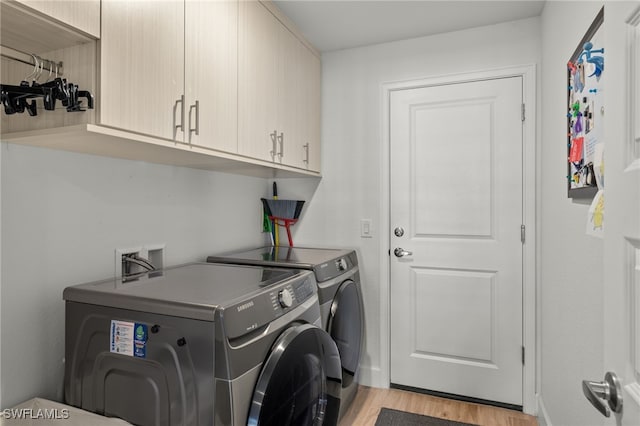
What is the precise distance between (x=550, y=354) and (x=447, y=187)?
106 centimetres

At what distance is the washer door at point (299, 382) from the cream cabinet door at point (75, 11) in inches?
41.7

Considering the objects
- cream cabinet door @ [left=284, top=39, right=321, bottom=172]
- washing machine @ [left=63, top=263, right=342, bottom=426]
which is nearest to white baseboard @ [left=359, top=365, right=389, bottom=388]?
washing machine @ [left=63, top=263, right=342, bottom=426]

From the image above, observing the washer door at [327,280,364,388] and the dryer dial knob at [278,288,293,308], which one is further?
the washer door at [327,280,364,388]

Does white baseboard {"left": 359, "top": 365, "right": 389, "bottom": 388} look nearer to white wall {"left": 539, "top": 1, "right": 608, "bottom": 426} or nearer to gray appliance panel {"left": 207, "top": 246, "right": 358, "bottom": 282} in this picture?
gray appliance panel {"left": 207, "top": 246, "right": 358, "bottom": 282}

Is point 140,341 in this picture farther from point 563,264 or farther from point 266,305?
point 563,264

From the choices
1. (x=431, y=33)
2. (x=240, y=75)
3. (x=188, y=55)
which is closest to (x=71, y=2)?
(x=188, y=55)

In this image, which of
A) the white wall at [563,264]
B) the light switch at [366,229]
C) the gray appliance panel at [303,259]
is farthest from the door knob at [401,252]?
the white wall at [563,264]

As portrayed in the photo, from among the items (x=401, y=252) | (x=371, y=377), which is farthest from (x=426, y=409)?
(x=401, y=252)

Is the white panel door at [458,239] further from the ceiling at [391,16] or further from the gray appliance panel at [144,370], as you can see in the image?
the gray appliance panel at [144,370]

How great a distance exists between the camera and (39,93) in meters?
1.02

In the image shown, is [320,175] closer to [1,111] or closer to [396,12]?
[396,12]

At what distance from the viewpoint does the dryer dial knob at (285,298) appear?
1.30m

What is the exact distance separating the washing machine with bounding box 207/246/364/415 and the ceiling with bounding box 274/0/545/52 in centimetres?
138

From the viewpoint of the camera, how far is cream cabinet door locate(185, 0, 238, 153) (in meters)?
1.39
